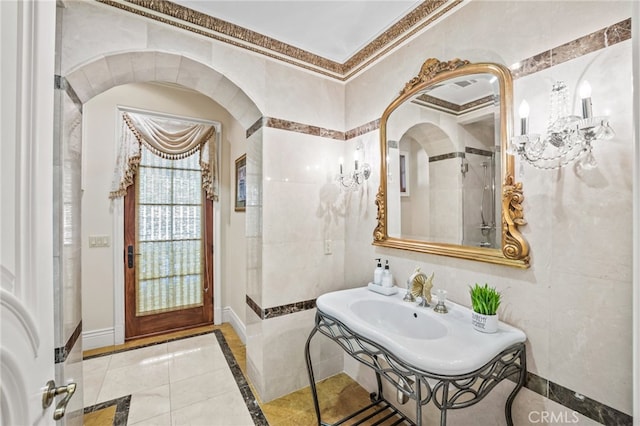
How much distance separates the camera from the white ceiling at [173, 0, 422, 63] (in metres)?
1.65

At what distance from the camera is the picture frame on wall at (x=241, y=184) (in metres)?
2.95

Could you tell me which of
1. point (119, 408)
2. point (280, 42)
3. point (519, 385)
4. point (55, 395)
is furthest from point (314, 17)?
point (119, 408)

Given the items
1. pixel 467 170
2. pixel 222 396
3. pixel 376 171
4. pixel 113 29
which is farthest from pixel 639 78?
pixel 222 396

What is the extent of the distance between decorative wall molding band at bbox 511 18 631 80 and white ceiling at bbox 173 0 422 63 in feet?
2.62

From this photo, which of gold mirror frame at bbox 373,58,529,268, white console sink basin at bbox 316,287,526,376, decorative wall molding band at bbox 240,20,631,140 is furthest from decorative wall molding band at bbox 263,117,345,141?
white console sink basin at bbox 316,287,526,376

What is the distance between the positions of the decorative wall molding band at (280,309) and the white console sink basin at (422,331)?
0.48 metres

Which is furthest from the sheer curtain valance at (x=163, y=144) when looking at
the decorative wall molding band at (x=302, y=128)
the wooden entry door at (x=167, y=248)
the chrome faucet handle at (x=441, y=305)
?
the chrome faucet handle at (x=441, y=305)

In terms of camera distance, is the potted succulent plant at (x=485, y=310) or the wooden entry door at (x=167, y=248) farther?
the wooden entry door at (x=167, y=248)

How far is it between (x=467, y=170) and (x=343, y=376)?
190 centimetres

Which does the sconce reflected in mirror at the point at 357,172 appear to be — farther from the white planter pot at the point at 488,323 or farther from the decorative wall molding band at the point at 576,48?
the white planter pot at the point at 488,323

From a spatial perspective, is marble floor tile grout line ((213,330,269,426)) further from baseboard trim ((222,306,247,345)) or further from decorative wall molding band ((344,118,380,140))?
decorative wall molding band ((344,118,380,140))

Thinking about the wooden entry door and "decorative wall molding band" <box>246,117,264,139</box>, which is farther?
the wooden entry door

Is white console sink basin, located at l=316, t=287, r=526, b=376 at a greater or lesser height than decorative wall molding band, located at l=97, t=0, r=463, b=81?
lesser

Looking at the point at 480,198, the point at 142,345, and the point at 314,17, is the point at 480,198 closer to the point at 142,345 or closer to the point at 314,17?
the point at 314,17
